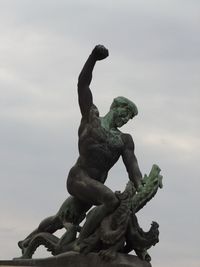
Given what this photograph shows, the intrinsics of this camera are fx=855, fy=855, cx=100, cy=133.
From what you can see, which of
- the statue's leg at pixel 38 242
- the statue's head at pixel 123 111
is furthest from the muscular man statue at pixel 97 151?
the statue's leg at pixel 38 242

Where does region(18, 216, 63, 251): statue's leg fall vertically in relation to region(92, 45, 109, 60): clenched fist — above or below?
below

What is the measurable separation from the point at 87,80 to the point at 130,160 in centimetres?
150

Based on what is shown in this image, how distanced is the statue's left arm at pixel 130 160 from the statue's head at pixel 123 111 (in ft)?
0.84

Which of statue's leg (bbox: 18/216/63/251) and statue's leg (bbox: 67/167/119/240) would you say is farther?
statue's leg (bbox: 18/216/63/251)

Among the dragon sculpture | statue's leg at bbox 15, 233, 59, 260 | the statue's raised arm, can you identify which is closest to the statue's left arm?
the dragon sculpture

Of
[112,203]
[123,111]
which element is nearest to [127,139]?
[123,111]

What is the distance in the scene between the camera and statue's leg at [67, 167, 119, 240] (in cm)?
1347

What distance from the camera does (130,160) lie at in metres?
14.1

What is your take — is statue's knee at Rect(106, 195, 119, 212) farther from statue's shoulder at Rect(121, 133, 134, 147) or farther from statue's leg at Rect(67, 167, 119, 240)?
statue's shoulder at Rect(121, 133, 134, 147)

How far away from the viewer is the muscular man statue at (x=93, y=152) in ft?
44.9

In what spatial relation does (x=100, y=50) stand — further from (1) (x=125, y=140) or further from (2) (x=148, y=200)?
(2) (x=148, y=200)

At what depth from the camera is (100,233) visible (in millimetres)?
13445

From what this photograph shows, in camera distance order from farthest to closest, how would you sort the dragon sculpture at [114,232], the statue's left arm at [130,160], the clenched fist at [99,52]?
the statue's left arm at [130,160]
the clenched fist at [99,52]
the dragon sculpture at [114,232]

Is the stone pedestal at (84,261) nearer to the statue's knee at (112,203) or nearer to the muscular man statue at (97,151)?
the muscular man statue at (97,151)
